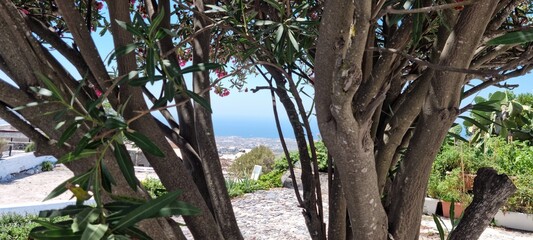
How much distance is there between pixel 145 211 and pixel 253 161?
9.89 meters

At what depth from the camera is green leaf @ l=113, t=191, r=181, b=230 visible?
1.85 ft

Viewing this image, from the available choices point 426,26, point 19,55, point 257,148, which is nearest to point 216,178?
point 19,55

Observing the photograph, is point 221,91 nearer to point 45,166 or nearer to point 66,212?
point 66,212

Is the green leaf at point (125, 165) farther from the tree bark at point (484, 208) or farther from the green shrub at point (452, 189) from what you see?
the green shrub at point (452, 189)

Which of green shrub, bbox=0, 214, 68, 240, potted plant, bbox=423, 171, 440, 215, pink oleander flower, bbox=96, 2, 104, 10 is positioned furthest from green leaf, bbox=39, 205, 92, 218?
potted plant, bbox=423, 171, 440, 215

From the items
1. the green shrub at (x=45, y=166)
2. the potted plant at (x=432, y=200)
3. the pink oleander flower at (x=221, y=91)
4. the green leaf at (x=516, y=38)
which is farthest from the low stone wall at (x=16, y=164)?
the green leaf at (x=516, y=38)

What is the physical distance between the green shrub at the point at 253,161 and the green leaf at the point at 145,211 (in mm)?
9375

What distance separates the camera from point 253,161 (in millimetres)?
10430

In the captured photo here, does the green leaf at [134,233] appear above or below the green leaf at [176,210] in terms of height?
below

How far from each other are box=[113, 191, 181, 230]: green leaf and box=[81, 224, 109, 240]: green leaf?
0.03 m

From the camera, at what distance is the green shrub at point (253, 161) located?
1016cm

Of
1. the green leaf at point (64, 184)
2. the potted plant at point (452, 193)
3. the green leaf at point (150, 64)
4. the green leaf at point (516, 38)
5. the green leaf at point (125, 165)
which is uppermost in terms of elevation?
the green leaf at point (516, 38)

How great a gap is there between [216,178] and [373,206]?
0.42 metres

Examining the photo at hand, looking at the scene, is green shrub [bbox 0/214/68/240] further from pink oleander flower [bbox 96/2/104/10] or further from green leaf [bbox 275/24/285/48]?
green leaf [bbox 275/24/285/48]
